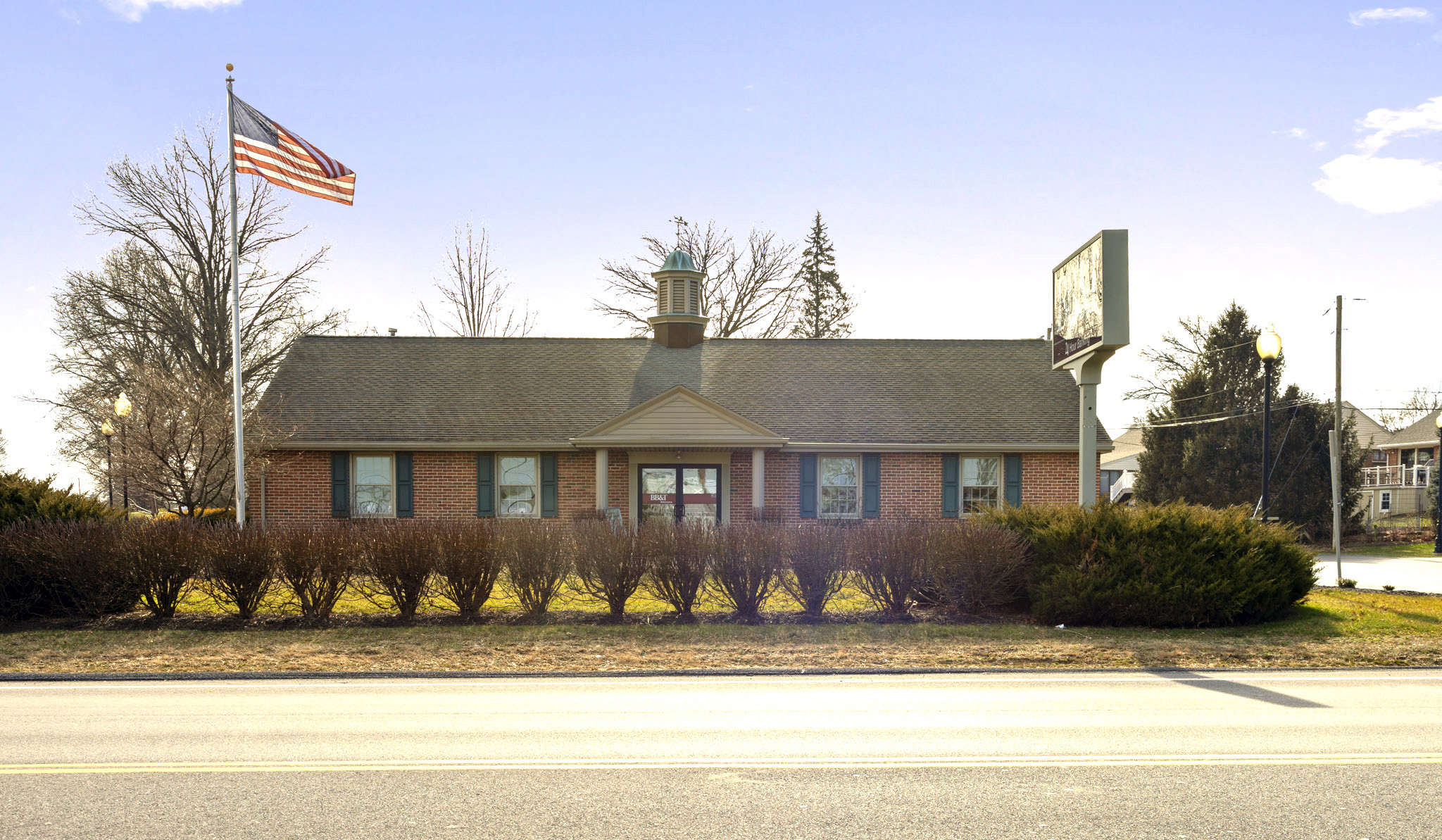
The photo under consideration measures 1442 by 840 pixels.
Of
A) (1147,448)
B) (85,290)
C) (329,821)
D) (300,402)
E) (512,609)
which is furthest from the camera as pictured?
(1147,448)

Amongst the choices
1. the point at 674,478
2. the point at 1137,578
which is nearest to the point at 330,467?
the point at 674,478

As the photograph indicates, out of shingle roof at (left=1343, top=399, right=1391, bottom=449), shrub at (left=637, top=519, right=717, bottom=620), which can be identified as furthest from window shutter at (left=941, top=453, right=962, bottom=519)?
shingle roof at (left=1343, top=399, right=1391, bottom=449)

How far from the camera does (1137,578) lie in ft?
43.9

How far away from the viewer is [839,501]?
25.0 metres

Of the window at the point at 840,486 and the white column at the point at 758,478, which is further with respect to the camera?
the window at the point at 840,486

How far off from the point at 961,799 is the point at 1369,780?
8.54ft

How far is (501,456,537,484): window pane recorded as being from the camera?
25.0 meters

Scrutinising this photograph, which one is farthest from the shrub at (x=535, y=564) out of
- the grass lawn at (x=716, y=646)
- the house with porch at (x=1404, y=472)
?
the house with porch at (x=1404, y=472)

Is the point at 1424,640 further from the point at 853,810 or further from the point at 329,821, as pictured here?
the point at 329,821

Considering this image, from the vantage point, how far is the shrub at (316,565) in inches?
537

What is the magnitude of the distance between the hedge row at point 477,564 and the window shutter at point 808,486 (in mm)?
10462

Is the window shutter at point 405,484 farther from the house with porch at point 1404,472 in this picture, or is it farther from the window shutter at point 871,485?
the house with porch at point 1404,472

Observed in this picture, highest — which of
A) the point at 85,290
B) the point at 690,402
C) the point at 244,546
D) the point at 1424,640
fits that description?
the point at 85,290

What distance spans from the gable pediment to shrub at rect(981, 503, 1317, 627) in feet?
33.0
